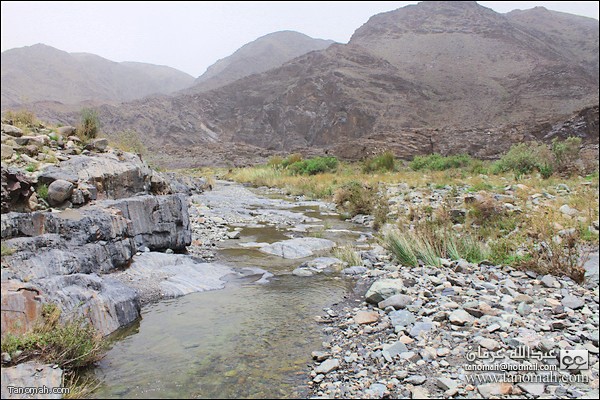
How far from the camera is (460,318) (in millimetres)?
4277

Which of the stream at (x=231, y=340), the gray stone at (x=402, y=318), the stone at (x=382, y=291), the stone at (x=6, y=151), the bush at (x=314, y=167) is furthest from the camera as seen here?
the bush at (x=314, y=167)

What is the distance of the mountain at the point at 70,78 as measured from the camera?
93000 millimetres

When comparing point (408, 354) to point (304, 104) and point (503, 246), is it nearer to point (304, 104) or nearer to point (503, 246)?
point (503, 246)

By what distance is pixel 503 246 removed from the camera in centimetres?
638

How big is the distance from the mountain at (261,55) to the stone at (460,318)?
116290 millimetres

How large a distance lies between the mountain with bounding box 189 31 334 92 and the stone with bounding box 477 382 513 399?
385 ft

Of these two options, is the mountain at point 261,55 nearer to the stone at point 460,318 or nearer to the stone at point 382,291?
the stone at point 382,291

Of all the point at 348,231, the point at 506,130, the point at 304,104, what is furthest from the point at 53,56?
the point at 348,231

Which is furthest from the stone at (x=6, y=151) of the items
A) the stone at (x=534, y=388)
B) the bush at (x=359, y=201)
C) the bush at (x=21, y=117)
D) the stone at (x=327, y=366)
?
the bush at (x=359, y=201)

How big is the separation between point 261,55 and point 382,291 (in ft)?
500

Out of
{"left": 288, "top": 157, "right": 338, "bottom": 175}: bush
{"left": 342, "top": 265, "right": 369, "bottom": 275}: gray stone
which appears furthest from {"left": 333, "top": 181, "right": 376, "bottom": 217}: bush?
{"left": 288, "top": 157, "right": 338, "bottom": 175}: bush

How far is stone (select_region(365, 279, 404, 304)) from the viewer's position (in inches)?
209

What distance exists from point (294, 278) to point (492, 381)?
13.3 feet

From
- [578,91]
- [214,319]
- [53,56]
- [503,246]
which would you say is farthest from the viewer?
[53,56]
